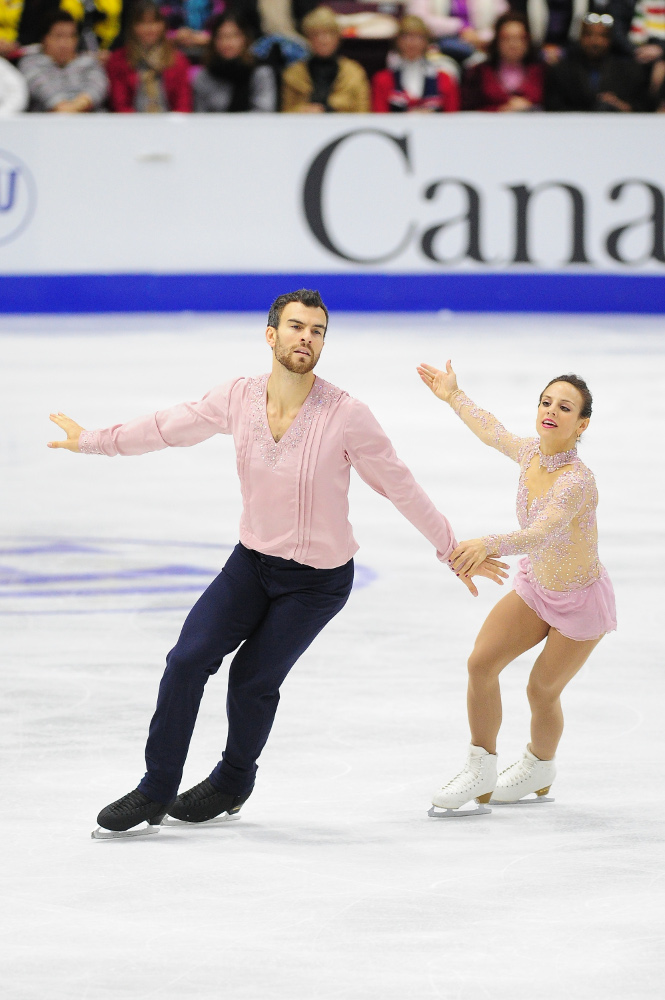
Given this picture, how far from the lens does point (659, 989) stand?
253 cm

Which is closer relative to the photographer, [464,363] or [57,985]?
[57,985]

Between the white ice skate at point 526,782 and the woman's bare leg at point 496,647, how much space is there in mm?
151

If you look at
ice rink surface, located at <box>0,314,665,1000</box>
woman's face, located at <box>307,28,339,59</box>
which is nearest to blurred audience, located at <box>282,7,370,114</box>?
woman's face, located at <box>307,28,339,59</box>

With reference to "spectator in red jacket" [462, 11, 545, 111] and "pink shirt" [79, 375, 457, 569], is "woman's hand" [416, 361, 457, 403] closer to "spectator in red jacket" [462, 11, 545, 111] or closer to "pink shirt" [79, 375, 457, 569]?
"pink shirt" [79, 375, 457, 569]

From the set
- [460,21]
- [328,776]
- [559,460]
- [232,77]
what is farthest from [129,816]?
[460,21]

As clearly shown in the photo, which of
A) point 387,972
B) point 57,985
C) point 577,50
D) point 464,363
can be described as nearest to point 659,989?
point 387,972

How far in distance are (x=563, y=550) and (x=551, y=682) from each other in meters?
0.28

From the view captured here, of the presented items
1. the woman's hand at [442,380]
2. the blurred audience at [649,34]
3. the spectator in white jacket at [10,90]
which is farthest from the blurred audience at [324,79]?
the woman's hand at [442,380]

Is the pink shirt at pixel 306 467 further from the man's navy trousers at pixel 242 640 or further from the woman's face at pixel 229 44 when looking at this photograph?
the woman's face at pixel 229 44

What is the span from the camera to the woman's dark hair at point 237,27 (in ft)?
40.0

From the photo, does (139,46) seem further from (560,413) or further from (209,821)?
(209,821)

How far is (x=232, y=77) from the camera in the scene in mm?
12164

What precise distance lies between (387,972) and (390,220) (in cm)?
989

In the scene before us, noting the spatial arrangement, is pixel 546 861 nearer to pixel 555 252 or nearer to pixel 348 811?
pixel 348 811
